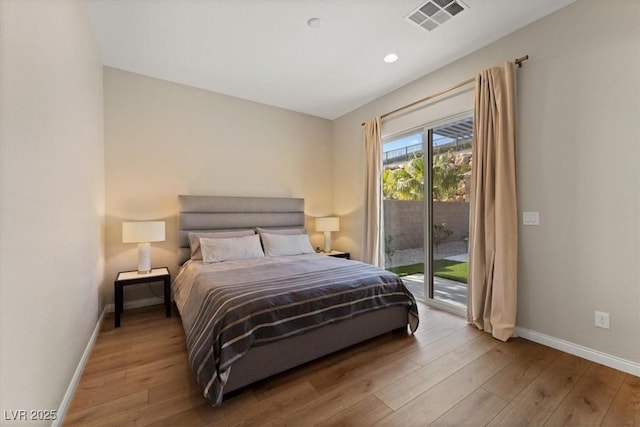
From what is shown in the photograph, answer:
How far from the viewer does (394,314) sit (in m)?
2.53

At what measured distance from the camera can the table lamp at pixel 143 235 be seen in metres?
2.83

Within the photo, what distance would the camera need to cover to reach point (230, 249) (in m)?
3.21

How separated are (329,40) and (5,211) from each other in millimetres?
2743

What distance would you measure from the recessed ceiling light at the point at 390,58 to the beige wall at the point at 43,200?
276 centimetres

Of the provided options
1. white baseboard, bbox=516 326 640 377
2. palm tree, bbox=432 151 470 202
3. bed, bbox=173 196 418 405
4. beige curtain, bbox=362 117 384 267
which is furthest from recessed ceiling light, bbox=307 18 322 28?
white baseboard, bbox=516 326 640 377

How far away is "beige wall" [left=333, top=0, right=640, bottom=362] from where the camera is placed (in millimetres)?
1945

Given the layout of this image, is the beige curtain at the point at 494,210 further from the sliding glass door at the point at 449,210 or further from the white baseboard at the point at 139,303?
the white baseboard at the point at 139,303

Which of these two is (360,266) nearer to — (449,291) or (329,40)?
(449,291)

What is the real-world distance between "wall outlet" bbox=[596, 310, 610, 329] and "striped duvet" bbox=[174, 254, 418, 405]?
4.50 feet

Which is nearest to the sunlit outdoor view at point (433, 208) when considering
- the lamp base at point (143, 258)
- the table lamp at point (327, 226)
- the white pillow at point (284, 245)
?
the table lamp at point (327, 226)

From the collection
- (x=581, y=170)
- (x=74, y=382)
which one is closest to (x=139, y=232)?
(x=74, y=382)

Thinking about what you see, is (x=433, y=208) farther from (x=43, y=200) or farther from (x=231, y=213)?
(x=43, y=200)

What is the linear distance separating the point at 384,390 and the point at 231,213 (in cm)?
291

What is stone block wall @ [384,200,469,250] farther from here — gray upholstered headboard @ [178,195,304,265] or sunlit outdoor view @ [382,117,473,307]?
gray upholstered headboard @ [178,195,304,265]
